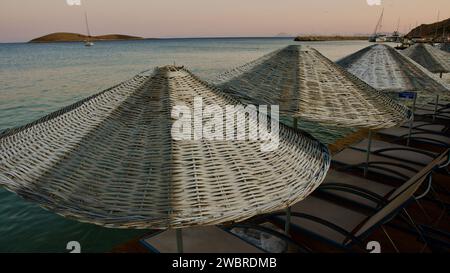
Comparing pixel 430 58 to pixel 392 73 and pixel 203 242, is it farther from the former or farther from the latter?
pixel 203 242

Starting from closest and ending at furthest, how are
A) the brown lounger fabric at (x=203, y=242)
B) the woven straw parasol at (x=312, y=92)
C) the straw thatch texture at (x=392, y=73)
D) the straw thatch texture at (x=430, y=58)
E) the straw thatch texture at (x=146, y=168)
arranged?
the straw thatch texture at (x=146, y=168)
the brown lounger fabric at (x=203, y=242)
the woven straw parasol at (x=312, y=92)
the straw thatch texture at (x=392, y=73)
the straw thatch texture at (x=430, y=58)

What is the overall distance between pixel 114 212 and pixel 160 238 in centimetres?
193

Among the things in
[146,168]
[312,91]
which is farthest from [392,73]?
[146,168]

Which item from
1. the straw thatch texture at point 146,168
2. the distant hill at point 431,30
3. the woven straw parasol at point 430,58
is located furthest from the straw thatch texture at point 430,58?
the distant hill at point 431,30

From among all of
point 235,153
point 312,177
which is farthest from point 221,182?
point 312,177

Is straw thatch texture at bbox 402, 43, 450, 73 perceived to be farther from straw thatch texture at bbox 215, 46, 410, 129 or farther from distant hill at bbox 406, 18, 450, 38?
distant hill at bbox 406, 18, 450, 38

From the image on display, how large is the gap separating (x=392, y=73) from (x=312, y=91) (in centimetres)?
392

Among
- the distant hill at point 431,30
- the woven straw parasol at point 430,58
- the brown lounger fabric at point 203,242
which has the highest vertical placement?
the distant hill at point 431,30

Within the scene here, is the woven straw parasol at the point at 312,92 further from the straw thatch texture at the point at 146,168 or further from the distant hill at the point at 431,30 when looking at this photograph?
the distant hill at the point at 431,30

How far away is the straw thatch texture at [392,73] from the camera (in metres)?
6.27

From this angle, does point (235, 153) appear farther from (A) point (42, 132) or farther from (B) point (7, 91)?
(B) point (7, 91)

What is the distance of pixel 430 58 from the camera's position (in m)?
11.4

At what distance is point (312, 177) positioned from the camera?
2.14m

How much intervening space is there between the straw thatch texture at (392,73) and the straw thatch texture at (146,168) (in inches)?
200
